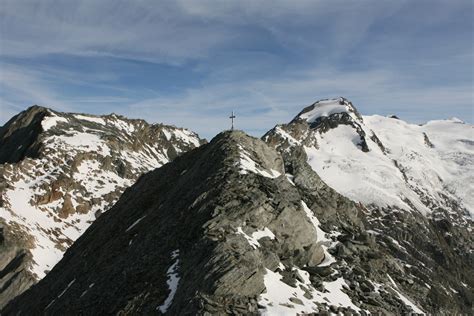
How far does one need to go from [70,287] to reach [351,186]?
6356 inches

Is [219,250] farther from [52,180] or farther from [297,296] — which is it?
[52,180]

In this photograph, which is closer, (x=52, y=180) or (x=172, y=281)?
(x=172, y=281)

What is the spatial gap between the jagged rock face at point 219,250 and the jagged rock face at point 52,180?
1688 inches

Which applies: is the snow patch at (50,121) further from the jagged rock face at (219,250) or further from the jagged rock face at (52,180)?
the jagged rock face at (219,250)

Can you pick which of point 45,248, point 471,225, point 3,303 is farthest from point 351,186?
point 3,303

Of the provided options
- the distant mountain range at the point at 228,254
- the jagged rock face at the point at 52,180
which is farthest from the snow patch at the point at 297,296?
the jagged rock face at the point at 52,180

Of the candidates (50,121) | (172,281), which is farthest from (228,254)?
(50,121)

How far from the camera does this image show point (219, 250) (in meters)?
23.2

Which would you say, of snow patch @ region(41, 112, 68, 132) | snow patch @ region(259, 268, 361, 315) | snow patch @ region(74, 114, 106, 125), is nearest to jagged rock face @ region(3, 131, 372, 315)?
snow patch @ region(259, 268, 361, 315)

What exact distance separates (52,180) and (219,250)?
99486 millimetres

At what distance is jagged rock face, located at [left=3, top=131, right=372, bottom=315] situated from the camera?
71.8ft

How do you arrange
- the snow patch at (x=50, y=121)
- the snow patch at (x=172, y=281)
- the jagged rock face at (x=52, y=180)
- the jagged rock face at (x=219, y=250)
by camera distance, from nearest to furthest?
the jagged rock face at (x=219, y=250), the snow patch at (x=172, y=281), the jagged rock face at (x=52, y=180), the snow patch at (x=50, y=121)

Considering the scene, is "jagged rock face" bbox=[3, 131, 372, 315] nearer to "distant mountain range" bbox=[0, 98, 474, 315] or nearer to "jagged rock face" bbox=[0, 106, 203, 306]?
"distant mountain range" bbox=[0, 98, 474, 315]

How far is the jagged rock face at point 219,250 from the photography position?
21.9m
